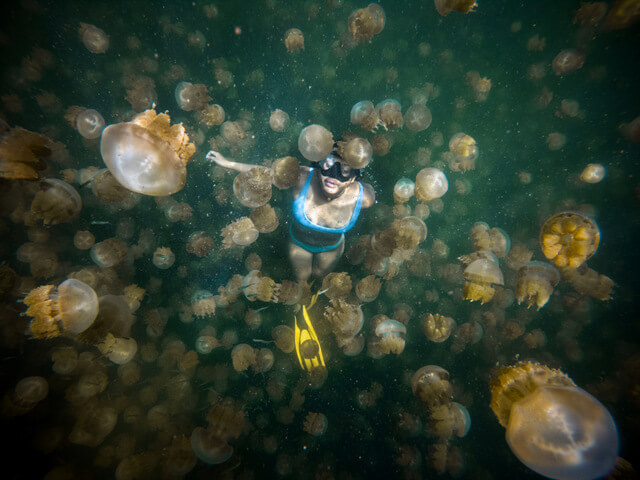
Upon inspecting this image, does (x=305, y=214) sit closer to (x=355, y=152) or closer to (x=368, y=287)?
(x=355, y=152)

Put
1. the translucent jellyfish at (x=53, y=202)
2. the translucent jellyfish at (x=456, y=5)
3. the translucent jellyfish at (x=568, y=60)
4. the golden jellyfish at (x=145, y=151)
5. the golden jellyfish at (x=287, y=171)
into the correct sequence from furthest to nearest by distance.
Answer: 1. the translucent jellyfish at (x=568, y=60)
2. the golden jellyfish at (x=287, y=171)
3. the translucent jellyfish at (x=456, y=5)
4. the translucent jellyfish at (x=53, y=202)
5. the golden jellyfish at (x=145, y=151)

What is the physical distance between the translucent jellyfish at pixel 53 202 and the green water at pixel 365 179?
90cm

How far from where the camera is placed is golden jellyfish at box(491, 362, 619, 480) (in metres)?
2.32

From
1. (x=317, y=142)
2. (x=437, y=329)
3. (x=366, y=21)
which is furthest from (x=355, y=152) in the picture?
(x=437, y=329)

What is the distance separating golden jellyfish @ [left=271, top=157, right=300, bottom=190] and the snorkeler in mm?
108

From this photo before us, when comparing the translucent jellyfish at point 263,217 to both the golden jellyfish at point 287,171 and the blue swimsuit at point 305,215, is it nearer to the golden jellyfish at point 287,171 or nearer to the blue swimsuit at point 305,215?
the blue swimsuit at point 305,215

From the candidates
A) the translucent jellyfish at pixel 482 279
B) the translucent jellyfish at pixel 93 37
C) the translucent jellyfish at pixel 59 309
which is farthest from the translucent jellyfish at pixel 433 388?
the translucent jellyfish at pixel 93 37

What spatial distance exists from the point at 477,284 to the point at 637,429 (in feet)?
16.6

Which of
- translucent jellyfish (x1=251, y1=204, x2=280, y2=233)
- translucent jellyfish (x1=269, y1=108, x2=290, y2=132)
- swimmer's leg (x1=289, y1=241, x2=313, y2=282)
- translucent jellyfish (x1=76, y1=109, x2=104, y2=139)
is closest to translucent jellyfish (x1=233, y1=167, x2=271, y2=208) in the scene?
translucent jellyfish (x1=251, y1=204, x2=280, y2=233)

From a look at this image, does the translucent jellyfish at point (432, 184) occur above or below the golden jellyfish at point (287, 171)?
above

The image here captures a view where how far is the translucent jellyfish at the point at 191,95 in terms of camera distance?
4.40 metres

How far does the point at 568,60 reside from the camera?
202 inches

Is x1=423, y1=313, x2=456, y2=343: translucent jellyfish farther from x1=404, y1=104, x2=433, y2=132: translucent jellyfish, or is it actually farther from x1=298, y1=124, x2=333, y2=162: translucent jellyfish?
x1=404, y1=104, x2=433, y2=132: translucent jellyfish

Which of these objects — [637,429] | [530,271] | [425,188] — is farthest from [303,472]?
[637,429]
